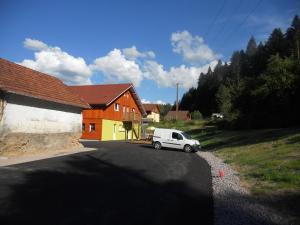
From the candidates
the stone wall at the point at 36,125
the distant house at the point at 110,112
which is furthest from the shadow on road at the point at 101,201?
the distant house at the point at 110,112

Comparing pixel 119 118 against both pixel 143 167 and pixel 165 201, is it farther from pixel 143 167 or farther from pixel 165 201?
pixel 165 201

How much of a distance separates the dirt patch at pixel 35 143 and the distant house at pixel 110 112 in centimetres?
1452

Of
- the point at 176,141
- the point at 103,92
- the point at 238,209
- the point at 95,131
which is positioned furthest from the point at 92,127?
the point at 238,209

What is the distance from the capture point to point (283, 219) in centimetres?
689

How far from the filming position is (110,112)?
40.4 metres

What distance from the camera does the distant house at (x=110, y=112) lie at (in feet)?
129

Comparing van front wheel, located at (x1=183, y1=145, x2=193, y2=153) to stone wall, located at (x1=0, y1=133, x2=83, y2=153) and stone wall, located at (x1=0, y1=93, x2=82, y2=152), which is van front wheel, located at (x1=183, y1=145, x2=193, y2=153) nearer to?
stone wall, located at (x1=0, y1=133, x2=83, y2=153)

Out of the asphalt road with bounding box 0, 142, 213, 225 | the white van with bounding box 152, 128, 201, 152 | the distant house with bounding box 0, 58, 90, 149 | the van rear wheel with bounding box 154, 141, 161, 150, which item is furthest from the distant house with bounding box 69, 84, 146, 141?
the asphalt road with bounding box 0, 142, 213, 225

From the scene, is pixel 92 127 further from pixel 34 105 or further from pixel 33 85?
pixel 34 105

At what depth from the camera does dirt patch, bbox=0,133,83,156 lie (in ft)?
56.1

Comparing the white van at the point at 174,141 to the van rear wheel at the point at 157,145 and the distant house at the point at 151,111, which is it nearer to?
the van rear wheel at the point at 157,145

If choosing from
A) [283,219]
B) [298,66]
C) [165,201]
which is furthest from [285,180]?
[298,66]

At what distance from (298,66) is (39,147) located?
80.9ft

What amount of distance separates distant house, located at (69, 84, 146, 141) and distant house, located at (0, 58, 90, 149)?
1396 cm
